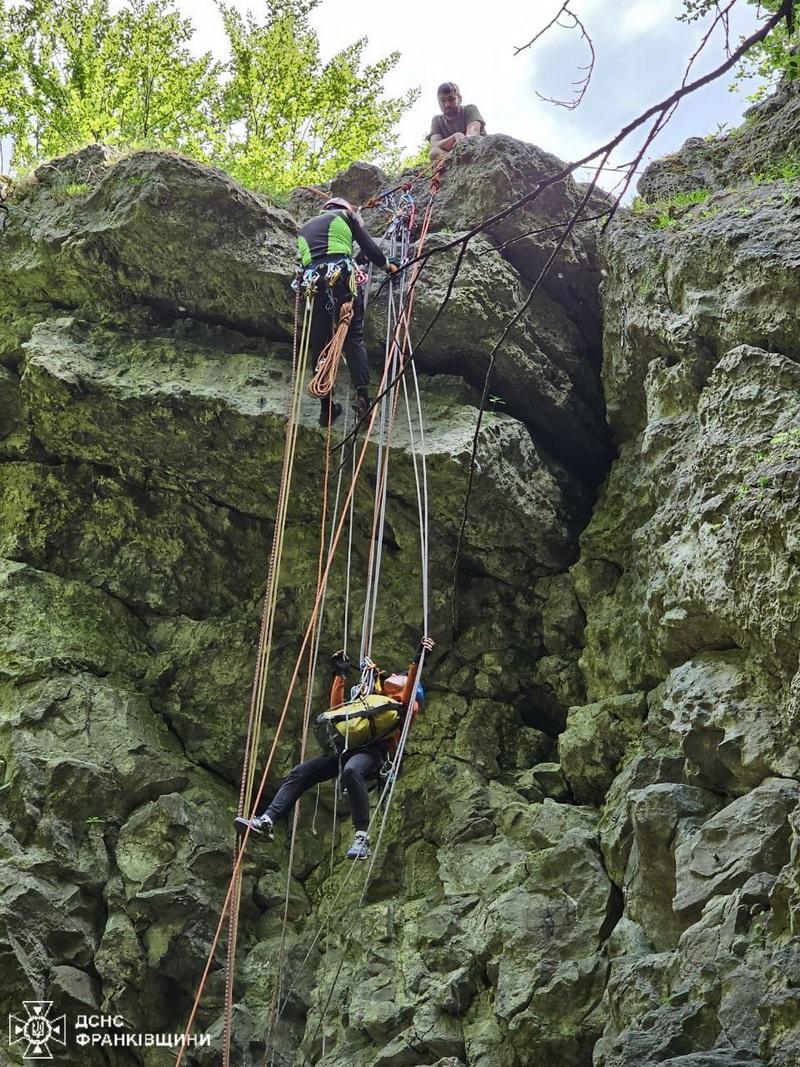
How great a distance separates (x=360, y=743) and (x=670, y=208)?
15.6 feet

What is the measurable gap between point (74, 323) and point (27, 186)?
1589 mm

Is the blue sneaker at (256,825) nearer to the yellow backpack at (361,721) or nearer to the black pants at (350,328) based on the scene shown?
the yellow backpack at (361,721)

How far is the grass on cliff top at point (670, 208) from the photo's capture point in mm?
7539

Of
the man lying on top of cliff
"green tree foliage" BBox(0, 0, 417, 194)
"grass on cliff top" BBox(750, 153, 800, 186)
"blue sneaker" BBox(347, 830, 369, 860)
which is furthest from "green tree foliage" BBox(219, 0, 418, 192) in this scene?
"blue sneaker" BBox(347, 830, 369, 860)

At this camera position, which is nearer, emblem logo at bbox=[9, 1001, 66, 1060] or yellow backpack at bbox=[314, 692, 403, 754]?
emblem logo at bbox=[9, 1001, 66, 1060]

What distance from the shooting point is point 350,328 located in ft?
24.0

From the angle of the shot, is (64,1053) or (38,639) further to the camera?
(38,639)

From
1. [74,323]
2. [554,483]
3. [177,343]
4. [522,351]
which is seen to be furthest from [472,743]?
[74,323]

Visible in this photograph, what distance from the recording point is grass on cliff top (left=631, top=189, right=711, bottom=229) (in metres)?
7.54

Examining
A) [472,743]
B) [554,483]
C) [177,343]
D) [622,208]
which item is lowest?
[472,743]

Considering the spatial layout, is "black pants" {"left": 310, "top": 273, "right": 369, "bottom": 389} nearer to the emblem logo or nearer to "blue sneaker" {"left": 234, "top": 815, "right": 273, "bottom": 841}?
"blue sneaker" {"left": 234, "top": 815, "right": 273, "bottom": 841}

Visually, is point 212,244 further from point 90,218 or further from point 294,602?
point 294,602

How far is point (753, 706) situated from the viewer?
5.05 m

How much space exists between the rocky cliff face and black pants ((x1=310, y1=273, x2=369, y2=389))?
12.8 inches
